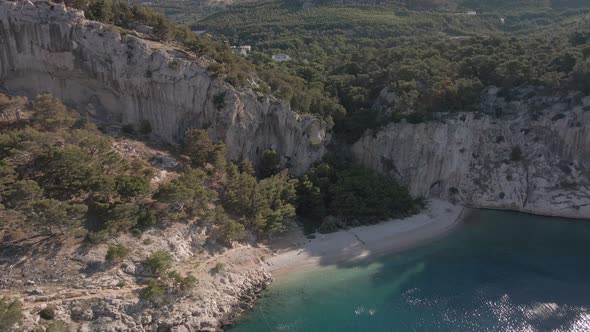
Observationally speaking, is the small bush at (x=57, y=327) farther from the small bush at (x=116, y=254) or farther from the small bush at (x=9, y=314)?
the small bush at (x=116, y=254)

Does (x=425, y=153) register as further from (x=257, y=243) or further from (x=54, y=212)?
(x=54, y=212)

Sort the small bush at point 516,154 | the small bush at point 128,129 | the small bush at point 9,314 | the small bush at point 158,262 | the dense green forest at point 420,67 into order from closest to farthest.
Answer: the small bush at point 9,314, the small bush at point 158,262, the small bush at point 128,129, the small bush at point 516,154, the dense green forest at point 420,67

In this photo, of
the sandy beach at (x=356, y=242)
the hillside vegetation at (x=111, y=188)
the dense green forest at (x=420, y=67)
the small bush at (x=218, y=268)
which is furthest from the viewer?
the dense green forest at (x=420, y=67)

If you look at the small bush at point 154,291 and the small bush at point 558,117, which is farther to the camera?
the small bush at point 558,117

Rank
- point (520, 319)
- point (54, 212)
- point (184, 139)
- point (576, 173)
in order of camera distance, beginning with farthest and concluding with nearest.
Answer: point (576, 173) < point (184, 139) < point (520, 319) < point (54, 212)

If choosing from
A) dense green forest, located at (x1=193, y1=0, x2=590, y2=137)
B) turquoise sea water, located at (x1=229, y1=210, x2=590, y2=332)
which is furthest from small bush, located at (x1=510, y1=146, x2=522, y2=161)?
turquoise sea water, located at (x1=229, y1=210, x2=590, y2=332)

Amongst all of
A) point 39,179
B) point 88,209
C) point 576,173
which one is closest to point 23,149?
point 39,179

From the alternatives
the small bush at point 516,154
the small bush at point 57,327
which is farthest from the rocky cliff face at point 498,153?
the small bush at point 57,327
